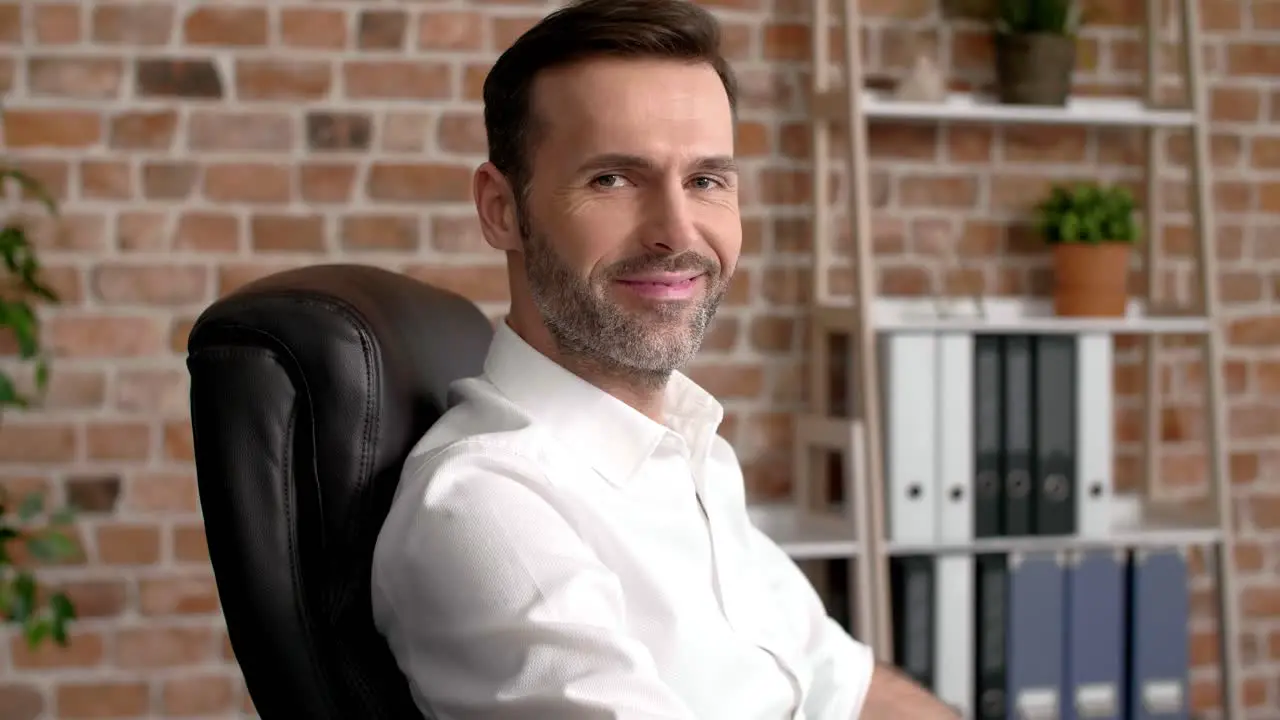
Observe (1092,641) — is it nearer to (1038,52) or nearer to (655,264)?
(1038,52)

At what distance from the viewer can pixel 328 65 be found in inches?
99.4

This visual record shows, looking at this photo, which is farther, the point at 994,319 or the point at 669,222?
the point at 994,319

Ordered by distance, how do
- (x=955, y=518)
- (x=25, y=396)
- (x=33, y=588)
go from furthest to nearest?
(x=955, y=518), (x=25, y=396), (x=33, y=588)

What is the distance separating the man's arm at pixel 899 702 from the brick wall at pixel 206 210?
1.18m

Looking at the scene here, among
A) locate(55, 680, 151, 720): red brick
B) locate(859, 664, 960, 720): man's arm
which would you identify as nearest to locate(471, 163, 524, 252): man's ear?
locate(859, 664, 960, 720): man's arm

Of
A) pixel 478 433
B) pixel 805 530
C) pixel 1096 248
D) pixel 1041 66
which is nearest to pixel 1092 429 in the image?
pixel 1096 248

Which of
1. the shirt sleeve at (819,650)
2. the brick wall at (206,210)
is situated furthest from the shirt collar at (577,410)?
the brick wall at (206,210)

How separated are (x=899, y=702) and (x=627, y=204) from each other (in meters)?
0.66

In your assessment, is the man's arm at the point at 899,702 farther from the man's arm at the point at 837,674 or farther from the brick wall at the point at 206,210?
the brick wall at the point at 206,210

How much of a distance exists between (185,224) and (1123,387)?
6.19 feet

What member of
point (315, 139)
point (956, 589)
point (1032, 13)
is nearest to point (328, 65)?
point (315, 139)

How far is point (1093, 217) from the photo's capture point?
8.83 ft

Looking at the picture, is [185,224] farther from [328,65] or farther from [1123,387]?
[1123,387]

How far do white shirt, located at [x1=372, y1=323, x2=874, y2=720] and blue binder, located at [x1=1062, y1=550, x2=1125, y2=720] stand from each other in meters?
1.27
